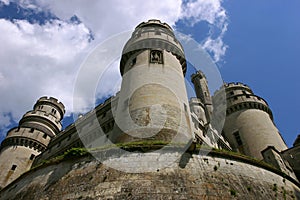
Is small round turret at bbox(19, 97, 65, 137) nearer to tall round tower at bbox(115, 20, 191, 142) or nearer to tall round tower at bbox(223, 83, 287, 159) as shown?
tall round tower at bbox(115, 20, 191, 142)

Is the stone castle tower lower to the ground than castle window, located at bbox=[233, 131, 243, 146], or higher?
higher

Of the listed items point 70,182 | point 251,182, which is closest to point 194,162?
point 251,182

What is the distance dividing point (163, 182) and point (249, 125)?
2140 cm

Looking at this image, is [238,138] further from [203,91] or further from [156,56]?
[156,56]

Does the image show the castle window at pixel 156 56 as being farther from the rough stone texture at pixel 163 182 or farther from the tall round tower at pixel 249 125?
the tall round tower at pixel 249 125

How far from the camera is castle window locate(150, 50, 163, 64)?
64.3 feet

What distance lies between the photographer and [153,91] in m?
16.4

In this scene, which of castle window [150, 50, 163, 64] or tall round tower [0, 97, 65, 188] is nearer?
castle window [150, 50, 163, 64]

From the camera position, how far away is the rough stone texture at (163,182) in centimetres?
996

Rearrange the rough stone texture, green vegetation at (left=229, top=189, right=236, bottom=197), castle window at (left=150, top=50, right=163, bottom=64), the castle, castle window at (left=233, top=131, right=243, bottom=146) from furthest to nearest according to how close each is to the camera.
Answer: castle window at (left=233, top=131, right=243, bottom=146), castle window at (left=150, top=50, right=163, bottom=64), the castle, green vegetation at (left=229, top=189, right=236, bottom=197), the rough stone texture

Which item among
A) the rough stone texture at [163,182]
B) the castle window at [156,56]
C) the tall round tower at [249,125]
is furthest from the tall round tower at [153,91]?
the tall round tower at [249,125]

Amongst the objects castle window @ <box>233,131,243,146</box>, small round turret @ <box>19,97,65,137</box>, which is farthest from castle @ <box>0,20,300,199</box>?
small round turret @ <box>19,97,65,137</box>

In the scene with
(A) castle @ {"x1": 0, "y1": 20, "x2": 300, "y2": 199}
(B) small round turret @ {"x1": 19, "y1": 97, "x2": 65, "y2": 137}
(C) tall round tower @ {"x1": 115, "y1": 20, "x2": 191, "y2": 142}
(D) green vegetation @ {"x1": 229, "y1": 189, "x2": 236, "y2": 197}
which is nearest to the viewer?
(D) green vegetation @ {"x1": 229, "y1": 189, "x2": 236, "y2": 197}

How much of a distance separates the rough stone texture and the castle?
0.06 metres
